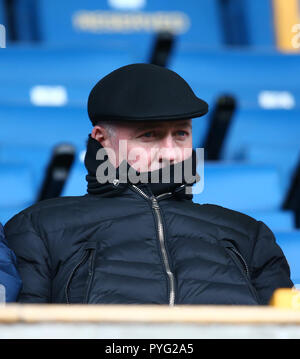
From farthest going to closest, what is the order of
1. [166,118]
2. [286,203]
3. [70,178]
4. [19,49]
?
[19,49] < [286,203] < [70,178] < [166,118]

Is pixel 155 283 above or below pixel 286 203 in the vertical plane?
above

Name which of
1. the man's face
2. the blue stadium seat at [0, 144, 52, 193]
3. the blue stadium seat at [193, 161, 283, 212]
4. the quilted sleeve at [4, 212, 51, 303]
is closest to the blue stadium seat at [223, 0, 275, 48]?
the blue stadium seat at [193, 161, 283, 212]

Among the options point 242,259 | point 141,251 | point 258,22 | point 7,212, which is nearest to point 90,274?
point 141,251

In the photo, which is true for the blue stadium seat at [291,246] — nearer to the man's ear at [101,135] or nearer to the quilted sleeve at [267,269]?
the quilted sleeve at [267,269]

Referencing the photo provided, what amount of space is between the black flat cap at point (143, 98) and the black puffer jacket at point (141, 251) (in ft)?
0.28

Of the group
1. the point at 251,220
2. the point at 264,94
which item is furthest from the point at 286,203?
the point at 251,220

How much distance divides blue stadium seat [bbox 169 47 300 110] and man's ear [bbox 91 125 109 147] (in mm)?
610

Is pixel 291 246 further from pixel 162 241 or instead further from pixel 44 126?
pixel 44 126

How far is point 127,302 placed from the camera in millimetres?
803

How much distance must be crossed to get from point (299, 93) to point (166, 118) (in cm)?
77

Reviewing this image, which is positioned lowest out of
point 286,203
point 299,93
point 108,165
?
point 286,203

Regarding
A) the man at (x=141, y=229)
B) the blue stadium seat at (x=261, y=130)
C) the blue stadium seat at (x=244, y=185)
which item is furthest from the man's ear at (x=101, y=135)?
the blue stadium seat at (x=261, y=130)

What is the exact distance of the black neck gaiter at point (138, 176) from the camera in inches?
36.9
